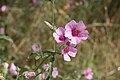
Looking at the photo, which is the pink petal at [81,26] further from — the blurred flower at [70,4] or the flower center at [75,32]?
the blurred flower at [70,4]

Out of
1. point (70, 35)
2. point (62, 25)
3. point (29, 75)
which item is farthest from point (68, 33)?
point (62, 25)

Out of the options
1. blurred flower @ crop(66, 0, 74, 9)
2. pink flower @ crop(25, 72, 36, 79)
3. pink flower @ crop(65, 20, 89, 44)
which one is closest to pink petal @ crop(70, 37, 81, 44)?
pink flower @ crop(65, 20, 89, 44)

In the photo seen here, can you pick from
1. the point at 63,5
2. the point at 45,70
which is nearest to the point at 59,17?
the point at 63,5

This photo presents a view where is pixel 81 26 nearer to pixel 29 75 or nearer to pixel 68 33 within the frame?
pixel 68 33

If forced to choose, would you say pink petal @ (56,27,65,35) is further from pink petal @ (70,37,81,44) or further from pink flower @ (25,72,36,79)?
pink flower @ (25,72,36,79)

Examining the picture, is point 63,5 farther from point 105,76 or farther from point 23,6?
point 105,76
